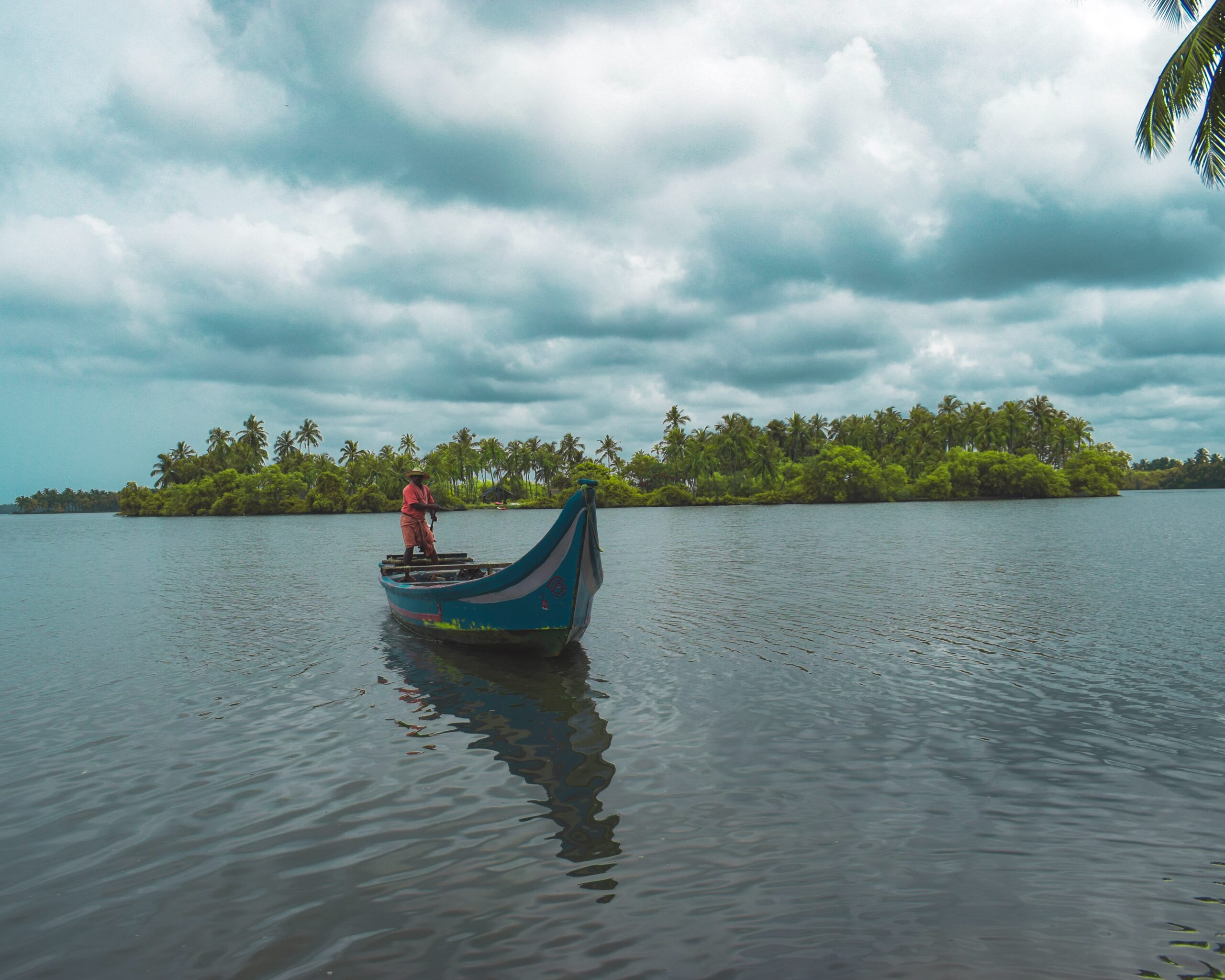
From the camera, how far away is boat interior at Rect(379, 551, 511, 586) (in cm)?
1831

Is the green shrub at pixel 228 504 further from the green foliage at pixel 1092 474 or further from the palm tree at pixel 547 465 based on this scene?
the green foliage at pixel 1092 474

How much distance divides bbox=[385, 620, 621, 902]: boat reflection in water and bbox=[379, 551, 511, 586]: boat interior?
193 centimetres

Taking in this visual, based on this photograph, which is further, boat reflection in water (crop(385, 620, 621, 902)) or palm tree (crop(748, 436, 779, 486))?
palm tree (crop(748, 436, 779, 486))

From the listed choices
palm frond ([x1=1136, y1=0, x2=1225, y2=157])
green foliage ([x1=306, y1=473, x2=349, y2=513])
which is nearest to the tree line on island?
green foliage ([x1=306, y1=473, x2=349, y2=513])

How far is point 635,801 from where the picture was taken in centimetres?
730

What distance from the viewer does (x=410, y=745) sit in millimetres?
9305

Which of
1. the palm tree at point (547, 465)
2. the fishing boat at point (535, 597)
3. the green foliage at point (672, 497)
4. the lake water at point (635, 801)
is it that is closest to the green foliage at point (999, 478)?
the green foliage at point (672, 497)

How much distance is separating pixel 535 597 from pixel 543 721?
3.42 m

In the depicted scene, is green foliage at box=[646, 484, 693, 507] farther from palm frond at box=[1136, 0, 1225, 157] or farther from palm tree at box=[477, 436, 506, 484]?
palm frond at box=[1136, 0, 1225, 157]

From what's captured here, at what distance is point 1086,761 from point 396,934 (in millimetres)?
7736

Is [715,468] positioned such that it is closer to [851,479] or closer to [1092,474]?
[851,479]

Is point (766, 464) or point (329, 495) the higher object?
point (766, 464)

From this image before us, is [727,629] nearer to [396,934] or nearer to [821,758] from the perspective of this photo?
[821,758]

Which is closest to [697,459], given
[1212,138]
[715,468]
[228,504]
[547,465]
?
[715,468]
